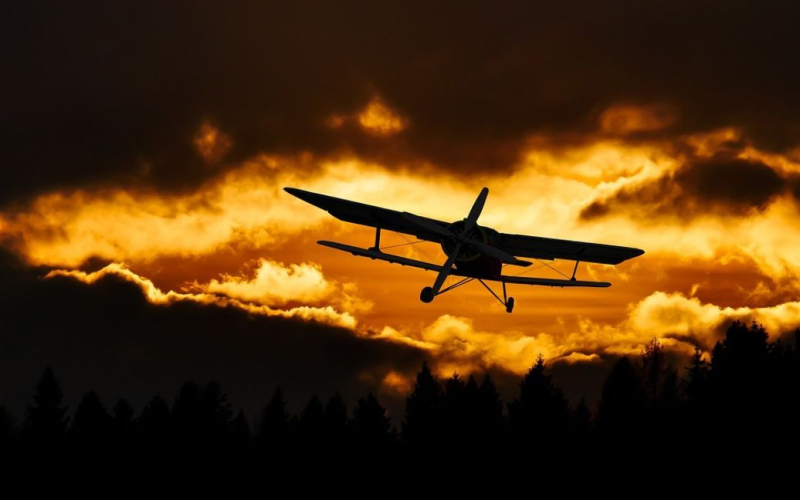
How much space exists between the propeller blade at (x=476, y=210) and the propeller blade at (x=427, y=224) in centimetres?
122

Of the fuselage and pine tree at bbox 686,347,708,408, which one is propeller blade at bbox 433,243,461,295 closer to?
the fuselage

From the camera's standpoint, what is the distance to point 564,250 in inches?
2429

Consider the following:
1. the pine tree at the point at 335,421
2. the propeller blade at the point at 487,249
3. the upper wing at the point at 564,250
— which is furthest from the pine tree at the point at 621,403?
the propeller blade at the point at 487,249

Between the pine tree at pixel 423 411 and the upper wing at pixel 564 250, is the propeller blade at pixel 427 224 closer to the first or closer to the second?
the upper wing at pixel 564 250

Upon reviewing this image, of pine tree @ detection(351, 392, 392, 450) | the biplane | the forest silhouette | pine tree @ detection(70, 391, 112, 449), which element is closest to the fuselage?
the biplane

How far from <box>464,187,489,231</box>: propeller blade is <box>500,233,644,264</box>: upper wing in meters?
5.17

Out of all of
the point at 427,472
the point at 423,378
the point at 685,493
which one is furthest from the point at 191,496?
the point at 685,493

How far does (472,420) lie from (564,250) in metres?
35.6

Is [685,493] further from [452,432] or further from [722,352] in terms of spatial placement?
[722,352]

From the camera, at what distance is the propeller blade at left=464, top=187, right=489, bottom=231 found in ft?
172

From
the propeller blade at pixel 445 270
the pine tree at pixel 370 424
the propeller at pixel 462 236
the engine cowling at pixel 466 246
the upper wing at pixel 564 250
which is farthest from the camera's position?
the pine tree at pixel 370 424

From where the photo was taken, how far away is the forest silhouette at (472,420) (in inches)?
3297

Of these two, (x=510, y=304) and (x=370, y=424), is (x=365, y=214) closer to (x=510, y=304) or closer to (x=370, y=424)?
(x=510, y=304)

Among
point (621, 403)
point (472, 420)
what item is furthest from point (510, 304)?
point (621, 403)
